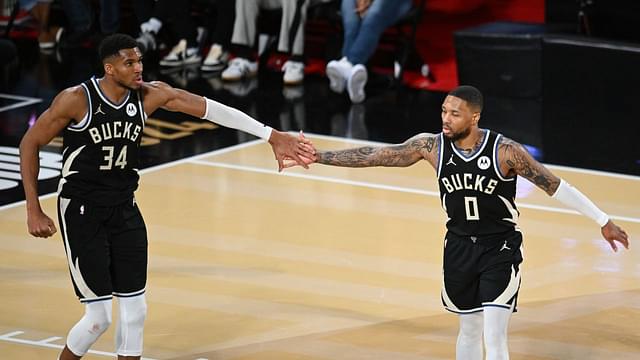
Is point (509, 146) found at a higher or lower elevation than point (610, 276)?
higher

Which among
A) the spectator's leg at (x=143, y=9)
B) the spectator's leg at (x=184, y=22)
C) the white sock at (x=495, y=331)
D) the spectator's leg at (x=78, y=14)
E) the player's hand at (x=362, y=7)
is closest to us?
the white sock at (x=495, y=331)

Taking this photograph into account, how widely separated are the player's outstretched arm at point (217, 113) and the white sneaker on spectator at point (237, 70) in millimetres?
7403

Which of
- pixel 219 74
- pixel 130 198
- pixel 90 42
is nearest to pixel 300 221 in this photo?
pixel 130 198

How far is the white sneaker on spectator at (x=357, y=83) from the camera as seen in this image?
14.0 meters

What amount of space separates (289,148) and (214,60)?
7913 millimetres

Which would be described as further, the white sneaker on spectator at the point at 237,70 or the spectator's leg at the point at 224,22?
the spectator's leg at the point at 224,22

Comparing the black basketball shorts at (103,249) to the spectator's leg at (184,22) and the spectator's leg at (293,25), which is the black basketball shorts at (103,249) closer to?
the spectator's leg at (293,25)

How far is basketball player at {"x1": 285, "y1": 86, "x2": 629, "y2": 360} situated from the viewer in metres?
6.62

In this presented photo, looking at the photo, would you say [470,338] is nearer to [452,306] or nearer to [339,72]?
[452,306]

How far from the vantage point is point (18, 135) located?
41.8ft

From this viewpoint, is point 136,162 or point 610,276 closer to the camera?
point 136,162

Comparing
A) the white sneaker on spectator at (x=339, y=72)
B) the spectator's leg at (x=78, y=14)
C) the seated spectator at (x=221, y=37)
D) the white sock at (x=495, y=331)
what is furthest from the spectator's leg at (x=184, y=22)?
the white sock at (x=495, y=331)

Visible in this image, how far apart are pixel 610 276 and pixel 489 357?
9.44 ft

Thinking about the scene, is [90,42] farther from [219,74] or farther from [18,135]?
[18,135]
